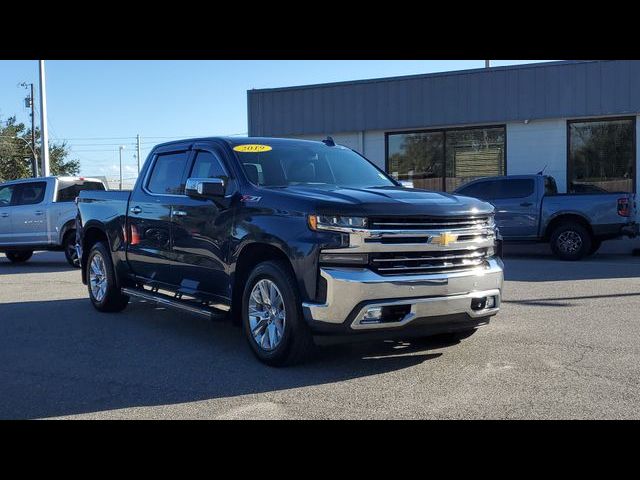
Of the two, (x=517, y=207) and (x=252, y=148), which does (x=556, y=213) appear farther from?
(x=252, y=148)

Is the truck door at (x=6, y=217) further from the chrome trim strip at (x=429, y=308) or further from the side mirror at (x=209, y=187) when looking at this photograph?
the chrome trim strip at (x=429, y=308)

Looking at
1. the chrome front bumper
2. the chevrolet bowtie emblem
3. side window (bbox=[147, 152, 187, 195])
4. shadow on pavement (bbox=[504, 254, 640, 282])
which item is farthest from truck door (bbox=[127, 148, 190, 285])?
shadow on pavement (bbox=[504, 254, 640, 282])

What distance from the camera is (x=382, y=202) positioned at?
5324 mm

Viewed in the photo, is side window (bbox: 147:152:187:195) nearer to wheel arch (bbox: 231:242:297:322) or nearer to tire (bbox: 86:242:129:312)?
tire (bbox: 86:242:129:312)

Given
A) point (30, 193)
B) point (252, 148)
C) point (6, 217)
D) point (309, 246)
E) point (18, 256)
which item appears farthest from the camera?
point (18, 256)

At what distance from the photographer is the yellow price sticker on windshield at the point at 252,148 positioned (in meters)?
6.56

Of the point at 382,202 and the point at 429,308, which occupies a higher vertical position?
the point at 382,202

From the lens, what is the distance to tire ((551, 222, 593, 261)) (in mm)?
14547

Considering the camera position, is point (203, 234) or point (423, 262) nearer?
point (423, 262)

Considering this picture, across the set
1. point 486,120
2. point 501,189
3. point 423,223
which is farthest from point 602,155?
point 423,223

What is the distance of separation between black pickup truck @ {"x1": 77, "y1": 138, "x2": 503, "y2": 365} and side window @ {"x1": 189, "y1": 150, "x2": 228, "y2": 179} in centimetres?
2

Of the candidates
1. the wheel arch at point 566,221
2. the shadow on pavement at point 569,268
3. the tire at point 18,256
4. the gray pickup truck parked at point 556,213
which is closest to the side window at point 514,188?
the gray pickup truck parked at point 556,213

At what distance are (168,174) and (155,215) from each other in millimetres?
489
